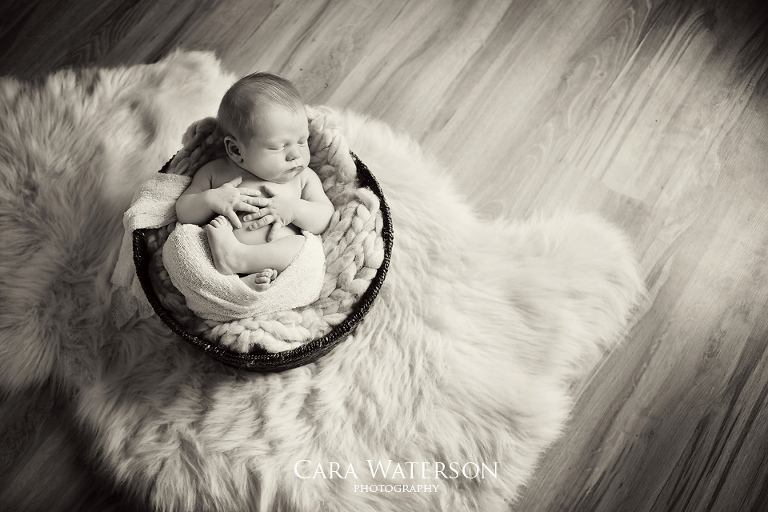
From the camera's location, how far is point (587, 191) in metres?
1.23

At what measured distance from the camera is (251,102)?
2.81ft

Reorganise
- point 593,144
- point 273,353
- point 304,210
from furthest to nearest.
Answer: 1. point 593,144
2. point 304,210
3. point 273,353

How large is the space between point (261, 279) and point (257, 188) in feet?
0.61

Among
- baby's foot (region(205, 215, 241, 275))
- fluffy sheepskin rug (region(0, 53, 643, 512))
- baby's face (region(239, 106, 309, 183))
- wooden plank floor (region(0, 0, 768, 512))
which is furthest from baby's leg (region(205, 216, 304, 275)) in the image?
wooden plank floor (region(0, 0, 768, 512))

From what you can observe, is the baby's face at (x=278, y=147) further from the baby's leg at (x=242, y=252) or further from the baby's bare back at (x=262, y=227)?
the baby's leg at (x=242, y=252)

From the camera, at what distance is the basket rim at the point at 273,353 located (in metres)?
0.83

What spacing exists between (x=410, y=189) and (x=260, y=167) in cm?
37

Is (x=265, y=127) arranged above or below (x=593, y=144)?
below

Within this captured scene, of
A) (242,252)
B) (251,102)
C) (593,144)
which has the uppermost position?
(593,144)

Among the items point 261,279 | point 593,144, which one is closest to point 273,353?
point 261,279

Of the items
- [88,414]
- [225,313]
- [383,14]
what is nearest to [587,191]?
[383,14]

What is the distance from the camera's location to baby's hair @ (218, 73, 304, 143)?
857 millimetres

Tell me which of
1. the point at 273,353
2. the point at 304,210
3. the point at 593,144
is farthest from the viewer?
the point at 593,144

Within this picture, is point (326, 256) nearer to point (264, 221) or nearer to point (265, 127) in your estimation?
point (264, 221)
